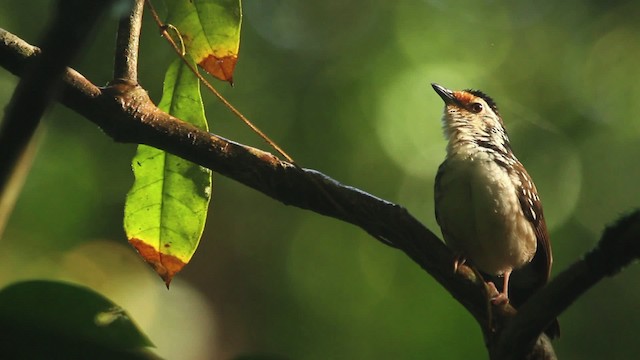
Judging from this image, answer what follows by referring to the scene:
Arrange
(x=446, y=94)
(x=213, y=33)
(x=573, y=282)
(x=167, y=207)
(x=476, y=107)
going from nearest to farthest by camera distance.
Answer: (x=573, y=282) → (x=167, y=207) → (x=213, y=33) → (x=476, y=107) → (x=446, y=94)

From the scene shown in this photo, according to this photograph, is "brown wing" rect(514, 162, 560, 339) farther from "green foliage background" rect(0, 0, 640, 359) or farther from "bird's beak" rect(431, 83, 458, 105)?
"green foliage background" rect(0, 0, 640, 359)

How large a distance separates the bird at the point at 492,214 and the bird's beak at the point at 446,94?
0.70m

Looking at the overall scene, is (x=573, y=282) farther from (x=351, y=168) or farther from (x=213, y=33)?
(x=351, y=168)

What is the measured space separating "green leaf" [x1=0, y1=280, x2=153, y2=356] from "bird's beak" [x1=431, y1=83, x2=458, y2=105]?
14.0 ft

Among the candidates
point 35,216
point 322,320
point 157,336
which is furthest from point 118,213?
point 322,320

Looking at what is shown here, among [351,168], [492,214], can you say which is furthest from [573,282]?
[351,168]

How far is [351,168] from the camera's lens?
948 cm

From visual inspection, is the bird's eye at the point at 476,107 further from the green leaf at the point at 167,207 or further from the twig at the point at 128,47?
the twig at the point at 128,47

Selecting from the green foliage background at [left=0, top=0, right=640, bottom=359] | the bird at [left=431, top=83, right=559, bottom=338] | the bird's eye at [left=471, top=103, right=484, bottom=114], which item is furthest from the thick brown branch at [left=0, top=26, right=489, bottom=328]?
the green foliage background at [left=0, top=0, right=640, bottom=359]

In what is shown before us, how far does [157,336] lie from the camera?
23.9 ft

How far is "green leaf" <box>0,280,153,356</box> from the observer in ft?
3.37

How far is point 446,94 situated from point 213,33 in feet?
9.15

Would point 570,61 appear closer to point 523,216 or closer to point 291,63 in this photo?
point 291,63

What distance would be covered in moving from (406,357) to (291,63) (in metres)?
4.12
